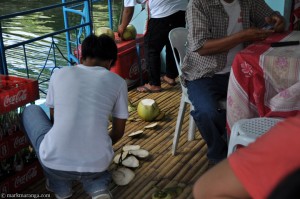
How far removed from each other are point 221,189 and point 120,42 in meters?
3.18

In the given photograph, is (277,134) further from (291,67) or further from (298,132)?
(291,67)

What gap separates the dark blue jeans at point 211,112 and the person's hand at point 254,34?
0.32m

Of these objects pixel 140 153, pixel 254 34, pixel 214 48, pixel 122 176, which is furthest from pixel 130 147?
pixel 254 34

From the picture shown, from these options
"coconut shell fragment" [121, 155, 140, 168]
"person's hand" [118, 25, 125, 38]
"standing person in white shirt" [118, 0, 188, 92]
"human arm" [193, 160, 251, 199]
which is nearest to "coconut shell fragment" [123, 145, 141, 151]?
"coconut shell fragment" [121, 155, 140, 168]

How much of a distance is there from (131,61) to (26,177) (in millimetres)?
1944

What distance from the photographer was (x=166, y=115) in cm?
328

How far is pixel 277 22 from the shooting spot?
222 centimetres

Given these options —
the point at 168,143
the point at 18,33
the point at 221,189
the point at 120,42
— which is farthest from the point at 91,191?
the point at 18,33

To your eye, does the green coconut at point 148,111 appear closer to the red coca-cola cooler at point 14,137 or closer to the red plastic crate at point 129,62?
the red plastic crate at point 129,62

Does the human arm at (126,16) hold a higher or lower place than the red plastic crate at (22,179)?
higher

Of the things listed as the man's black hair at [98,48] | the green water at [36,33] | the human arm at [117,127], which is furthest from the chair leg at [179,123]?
the green water at [36,33]

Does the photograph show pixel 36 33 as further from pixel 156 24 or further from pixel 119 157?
pixel 119 157

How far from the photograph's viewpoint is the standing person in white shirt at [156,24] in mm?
3580

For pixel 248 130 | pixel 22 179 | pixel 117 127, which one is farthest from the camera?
pixel 22 179
